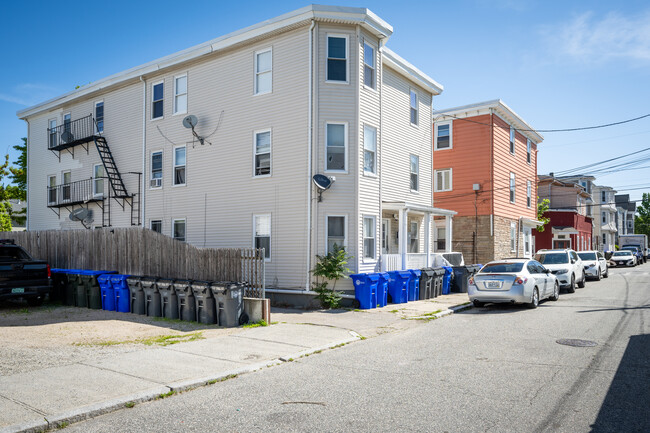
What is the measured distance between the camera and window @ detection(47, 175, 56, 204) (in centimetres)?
2628

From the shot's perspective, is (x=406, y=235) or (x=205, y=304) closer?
(x=205, y=304)

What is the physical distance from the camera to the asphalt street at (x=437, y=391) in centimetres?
527

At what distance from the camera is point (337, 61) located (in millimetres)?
17000

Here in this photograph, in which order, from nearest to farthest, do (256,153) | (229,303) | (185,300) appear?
(229,303)
(185,300)
(256,153)

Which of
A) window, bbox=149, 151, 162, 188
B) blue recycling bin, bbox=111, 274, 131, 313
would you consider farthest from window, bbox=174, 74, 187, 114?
blue recycling bin, bbox=111, 274, 131, 313

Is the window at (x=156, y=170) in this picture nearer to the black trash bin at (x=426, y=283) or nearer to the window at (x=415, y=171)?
the window at (x=415, y=171)

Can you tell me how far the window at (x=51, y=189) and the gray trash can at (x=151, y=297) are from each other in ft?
51.5

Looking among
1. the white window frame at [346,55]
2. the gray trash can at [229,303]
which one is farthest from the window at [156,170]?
the gray trash can at [229,303]

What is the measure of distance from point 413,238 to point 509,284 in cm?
749

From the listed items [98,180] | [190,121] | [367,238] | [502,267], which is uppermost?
[190,121]

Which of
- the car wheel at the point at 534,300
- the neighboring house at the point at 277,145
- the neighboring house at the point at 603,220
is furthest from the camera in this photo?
the neighboring house at the point at 603,220

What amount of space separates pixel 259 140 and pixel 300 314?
23.1 ft

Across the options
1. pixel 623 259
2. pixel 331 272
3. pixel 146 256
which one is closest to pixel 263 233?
pixel 331 272

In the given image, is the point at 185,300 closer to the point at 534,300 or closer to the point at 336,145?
the point at 336,145
